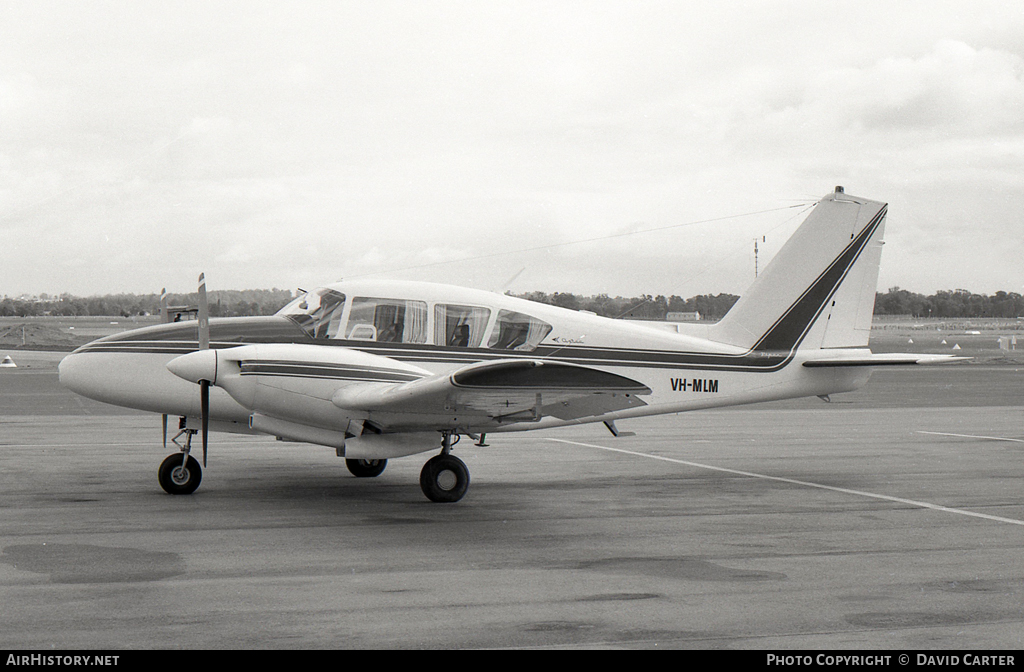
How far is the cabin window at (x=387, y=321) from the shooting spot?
35.0 ft

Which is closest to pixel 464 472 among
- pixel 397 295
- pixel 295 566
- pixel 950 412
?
pixel 397 295

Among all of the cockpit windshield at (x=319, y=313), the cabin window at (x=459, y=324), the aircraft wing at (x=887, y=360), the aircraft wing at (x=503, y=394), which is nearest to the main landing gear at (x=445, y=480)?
the aircraft wing at (x=503, y=394)

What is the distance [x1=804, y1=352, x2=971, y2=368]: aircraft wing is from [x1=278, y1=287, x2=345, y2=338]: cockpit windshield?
20.8ft

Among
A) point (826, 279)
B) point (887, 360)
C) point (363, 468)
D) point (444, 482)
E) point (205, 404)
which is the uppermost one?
point (826, 279)

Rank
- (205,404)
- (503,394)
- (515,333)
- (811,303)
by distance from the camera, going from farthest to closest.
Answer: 1. (811,303)
2. (515,333)
3. (205,404)
4. (503,394)

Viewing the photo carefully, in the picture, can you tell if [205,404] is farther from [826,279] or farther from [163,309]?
[826,279]

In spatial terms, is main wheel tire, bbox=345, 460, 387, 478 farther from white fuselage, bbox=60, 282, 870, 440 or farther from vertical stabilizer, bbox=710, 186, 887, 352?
vertical stabilizer, bbox=710, 186, 887, 352

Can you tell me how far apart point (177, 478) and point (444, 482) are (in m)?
3.10

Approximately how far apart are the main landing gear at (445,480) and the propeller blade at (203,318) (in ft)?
9.39

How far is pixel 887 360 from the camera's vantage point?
11.9m

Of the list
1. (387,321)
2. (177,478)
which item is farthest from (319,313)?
(177,478)

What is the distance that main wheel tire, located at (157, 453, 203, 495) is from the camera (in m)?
10.4

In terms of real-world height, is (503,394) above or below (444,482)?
above
